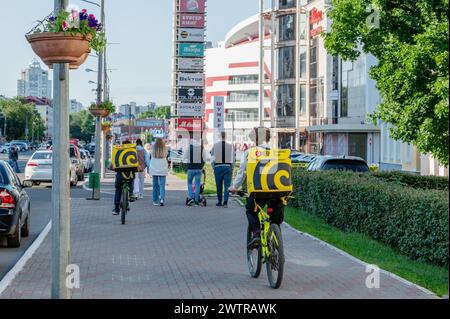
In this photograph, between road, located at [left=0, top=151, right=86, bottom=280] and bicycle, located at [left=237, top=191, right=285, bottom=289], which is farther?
road, located at [left=0, top=151, right=86, bottom=280]

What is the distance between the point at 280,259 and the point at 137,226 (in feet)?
23.0

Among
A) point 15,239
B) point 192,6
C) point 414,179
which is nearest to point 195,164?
point 414,179

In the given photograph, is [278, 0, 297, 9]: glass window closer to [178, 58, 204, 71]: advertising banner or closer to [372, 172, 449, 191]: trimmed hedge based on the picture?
[178, 58, 204, 71]: advertising banner

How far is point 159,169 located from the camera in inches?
782

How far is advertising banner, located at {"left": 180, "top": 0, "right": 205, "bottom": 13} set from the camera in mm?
43344

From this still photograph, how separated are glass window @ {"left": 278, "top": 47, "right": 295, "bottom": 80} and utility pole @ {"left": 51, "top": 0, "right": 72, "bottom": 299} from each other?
77.0m

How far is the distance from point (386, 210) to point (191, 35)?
32166 mm

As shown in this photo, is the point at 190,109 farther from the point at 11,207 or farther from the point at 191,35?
the point at 11,207

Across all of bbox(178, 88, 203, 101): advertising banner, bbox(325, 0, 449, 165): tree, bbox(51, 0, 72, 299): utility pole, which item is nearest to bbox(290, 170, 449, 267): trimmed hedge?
bbox(325, 0, 449, 165): tree
